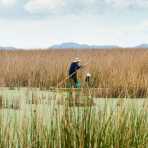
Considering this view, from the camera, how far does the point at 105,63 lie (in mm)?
Result: 11062

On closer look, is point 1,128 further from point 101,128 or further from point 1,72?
point 1,72

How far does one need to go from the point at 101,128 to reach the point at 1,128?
2.21ft

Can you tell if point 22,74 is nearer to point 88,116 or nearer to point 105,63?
point 105,63

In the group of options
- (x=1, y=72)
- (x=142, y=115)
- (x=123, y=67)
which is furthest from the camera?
(x=1, y=72)

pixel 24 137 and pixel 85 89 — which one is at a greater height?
pixel 85 89

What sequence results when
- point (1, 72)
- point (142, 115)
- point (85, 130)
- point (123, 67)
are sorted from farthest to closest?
point (1, 72) < point (123, 67) < point (142, 115) < point (85, 130)

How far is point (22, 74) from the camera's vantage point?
1079 cm

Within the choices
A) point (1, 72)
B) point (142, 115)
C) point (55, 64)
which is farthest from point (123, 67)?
point (142, 115)

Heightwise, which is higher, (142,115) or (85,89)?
(85,89)

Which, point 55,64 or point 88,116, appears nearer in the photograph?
point 88,116

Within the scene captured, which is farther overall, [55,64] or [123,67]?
[55,64]

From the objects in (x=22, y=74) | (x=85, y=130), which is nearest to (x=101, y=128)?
(x=85, y=130)

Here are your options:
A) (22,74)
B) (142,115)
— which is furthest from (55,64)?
(142,115)

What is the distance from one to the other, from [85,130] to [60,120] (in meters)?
0.22
